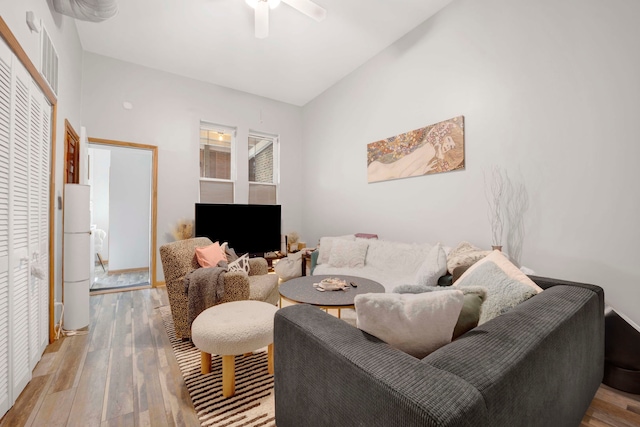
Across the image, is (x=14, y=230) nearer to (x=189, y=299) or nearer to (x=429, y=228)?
(x=189, y=299)

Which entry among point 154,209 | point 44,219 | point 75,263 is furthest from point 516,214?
point 154,209

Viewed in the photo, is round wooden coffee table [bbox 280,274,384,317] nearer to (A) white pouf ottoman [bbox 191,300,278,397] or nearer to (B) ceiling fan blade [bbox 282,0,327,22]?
(A) white pouf ottoman [bbox 191,300,278,397]

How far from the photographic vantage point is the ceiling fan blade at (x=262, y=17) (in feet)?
8.74

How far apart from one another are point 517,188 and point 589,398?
1.60m

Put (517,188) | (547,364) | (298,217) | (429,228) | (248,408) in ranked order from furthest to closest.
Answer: (298,217), (429,228), (517,188), (248,408), (547,364)

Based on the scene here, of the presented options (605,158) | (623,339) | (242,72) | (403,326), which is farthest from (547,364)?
(242,72)

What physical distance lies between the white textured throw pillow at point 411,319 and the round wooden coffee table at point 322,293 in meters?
0.98

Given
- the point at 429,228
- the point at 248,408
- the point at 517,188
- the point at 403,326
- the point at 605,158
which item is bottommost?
the point at 248,408

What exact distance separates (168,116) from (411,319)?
4719mm

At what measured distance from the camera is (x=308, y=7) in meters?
2.63

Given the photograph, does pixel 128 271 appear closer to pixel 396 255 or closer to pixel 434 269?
pixel 396 255

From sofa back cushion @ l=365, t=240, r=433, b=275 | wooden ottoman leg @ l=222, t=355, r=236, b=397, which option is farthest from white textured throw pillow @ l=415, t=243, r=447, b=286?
wooden ottoman leg @ l=222, t=355, r=236, b=397

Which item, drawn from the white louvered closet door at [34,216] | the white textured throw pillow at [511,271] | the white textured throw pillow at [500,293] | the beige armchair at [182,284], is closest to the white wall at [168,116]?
the beige armchair at [182,284]

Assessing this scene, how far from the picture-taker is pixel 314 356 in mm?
940
